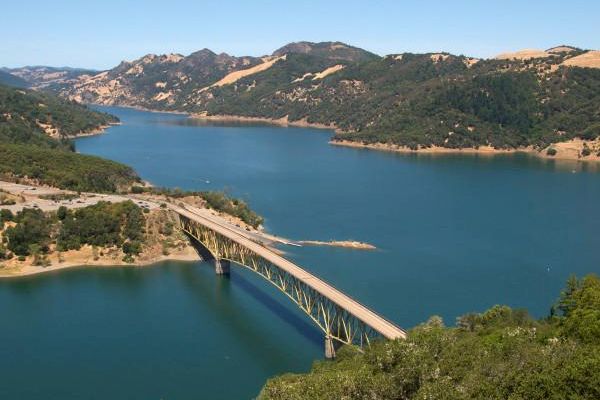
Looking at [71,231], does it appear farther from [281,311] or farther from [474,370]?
[474,370]

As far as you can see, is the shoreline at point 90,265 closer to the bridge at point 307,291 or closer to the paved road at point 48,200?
the bridge at point 307,291

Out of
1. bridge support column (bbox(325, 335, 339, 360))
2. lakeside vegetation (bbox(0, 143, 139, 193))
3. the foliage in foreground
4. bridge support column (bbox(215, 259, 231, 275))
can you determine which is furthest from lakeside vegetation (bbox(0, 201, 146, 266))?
the foliage in foreground

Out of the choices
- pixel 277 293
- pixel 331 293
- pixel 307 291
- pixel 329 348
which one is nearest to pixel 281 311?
pixel 307 291

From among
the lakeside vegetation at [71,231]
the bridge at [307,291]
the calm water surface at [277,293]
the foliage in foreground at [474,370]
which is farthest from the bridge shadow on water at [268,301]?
the foliage in foreground at [474,370]

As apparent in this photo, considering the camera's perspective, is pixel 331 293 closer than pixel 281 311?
Yes

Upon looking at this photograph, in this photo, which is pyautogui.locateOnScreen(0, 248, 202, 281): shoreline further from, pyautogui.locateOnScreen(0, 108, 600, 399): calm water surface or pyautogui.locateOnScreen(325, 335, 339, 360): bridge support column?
pyautogui.locateOnScreen(325, 335, 339, 360): bridge support column

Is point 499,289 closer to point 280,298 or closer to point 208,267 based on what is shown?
point 280,298

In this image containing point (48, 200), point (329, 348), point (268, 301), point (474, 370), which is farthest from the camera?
point (48, 200)
